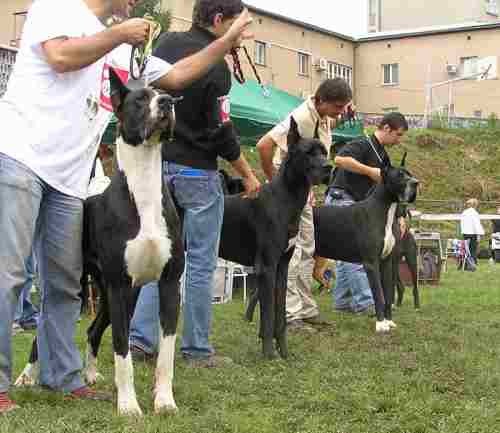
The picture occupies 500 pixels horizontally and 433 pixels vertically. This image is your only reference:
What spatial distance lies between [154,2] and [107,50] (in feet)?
100

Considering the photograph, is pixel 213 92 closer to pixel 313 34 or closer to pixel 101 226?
pixel 101 226

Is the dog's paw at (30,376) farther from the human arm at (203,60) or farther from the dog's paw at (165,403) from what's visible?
the human arm at (203,60)

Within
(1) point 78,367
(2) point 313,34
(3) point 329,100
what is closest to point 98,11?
(1) point 78,367

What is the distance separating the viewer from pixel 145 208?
3809 mm

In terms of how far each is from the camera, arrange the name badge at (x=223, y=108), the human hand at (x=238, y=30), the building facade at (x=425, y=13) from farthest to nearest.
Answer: the building facade at (x=425, y=13)
the name badge at (x=223, y=108)
the human hand at (x=238, y=30)

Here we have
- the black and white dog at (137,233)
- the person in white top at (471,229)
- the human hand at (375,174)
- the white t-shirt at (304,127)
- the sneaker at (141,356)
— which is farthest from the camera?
the person in white top at (471,229)

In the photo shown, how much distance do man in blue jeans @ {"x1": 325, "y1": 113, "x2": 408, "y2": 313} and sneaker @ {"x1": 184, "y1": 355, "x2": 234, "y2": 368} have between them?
10.1ft

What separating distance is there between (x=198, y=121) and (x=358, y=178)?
3543mm

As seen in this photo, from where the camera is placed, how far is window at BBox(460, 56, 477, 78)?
1879 inches

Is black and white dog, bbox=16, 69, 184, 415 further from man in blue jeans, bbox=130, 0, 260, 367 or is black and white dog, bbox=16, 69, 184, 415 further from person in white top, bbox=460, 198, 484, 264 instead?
person in white top, bbox=460, 198, 484, 264

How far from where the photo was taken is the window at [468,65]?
1879 inches

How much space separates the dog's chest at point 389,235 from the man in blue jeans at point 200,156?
8.63 feet

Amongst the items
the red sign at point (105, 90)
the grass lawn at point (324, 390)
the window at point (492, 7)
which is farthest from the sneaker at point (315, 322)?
the window at point (492, 7)

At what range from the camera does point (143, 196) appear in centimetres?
381
